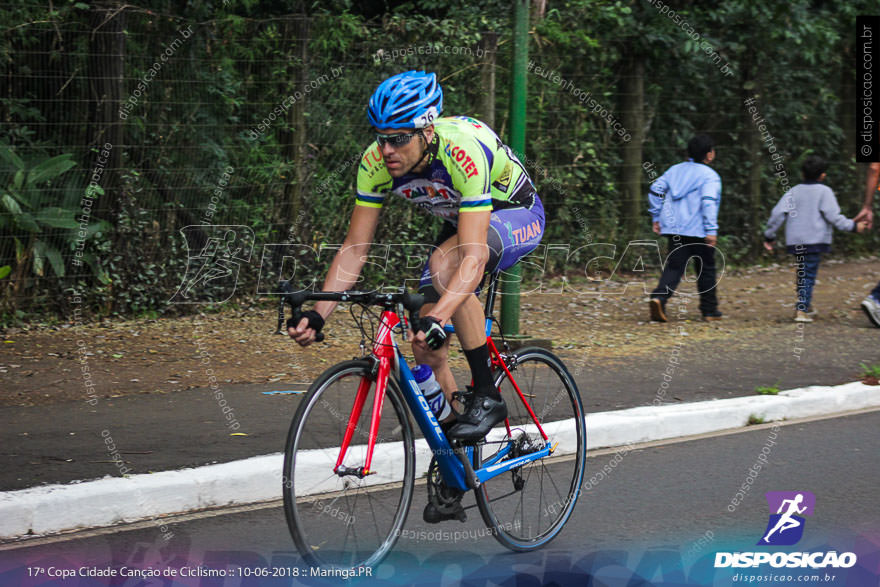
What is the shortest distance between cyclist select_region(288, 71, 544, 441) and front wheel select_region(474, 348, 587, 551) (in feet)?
0.92

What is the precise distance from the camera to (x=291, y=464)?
385cm

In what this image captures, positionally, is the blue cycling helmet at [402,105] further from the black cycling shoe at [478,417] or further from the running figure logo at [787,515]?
the running figure logo at [787,515]

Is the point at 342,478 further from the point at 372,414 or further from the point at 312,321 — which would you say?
the point at 312,321

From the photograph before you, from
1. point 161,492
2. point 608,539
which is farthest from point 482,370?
point 161,492


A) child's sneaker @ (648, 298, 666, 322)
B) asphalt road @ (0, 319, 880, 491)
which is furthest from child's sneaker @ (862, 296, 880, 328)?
child's sneaker @ (648, 298, 666, 322)

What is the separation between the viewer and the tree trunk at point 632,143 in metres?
13.2

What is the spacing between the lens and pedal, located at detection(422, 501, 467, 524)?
431 centimetres

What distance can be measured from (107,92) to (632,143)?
6.48 m

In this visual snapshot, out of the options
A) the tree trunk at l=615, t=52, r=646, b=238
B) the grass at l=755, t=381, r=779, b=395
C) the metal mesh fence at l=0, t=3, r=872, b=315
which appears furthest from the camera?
the tree trunk at l=615, t=52, r=646, b=238

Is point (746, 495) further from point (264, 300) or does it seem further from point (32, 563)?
point (264, 300)

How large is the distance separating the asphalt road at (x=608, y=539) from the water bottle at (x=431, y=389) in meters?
0.64

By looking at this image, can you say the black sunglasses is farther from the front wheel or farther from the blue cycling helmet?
the front wheel

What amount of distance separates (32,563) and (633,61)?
10669mm

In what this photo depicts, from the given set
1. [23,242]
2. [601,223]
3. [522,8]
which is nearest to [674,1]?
A: [601,223]
